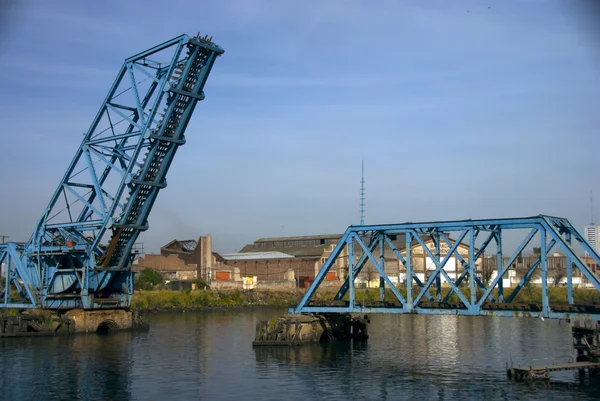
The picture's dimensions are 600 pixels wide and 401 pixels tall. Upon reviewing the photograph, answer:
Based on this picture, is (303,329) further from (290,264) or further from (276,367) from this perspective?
(290,264)

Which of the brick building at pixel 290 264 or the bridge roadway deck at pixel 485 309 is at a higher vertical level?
the brick building at pixel 290 264

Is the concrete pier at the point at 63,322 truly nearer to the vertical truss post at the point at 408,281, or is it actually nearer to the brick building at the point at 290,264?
the vertical truss post at the point at 408,281

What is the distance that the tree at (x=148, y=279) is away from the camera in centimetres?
6744

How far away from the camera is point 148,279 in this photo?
6862 centimetres

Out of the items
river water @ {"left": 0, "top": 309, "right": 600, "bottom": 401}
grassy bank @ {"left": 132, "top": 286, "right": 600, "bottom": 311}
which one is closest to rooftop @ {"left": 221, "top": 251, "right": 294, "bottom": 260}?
grassy bank @ {"left": 132, "top": 286, "right": 600, "bottom": 311}

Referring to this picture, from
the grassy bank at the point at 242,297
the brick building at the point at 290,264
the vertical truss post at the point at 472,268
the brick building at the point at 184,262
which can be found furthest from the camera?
the brick building at the point at 290,264

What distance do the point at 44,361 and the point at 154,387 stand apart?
313 inches

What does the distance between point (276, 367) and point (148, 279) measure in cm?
4367

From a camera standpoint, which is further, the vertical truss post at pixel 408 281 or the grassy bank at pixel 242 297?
the grassy bank at pixel 242 297

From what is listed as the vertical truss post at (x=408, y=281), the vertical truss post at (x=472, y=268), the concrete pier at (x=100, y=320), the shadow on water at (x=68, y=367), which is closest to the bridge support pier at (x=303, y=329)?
the vertical truss post at (x=408, y=281)

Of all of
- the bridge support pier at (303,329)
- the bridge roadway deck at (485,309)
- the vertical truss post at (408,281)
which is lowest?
the bridge support pier at (303,329)

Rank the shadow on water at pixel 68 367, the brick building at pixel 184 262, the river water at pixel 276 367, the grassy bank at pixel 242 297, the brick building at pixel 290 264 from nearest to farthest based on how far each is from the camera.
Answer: the river water at pixel 276 367, the shadow on water at pixel 68 367, the grassy bank at pixel 242 297, the brick building at pixel 184 262, the brick building at pixel 290 264

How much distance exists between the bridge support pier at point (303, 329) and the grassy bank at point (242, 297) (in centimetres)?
2156

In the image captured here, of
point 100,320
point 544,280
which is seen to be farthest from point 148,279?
point 544,280
